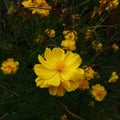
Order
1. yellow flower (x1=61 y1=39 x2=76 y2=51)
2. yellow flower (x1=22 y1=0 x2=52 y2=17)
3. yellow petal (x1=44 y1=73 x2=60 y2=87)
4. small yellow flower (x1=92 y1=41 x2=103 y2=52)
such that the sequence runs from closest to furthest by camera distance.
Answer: yellow petal (x1=44 y1=73 x2=60 y2=87) < yellow flower (x1=22 y1=0 x2=52 y2=17) < yellow flower (x1=61 y1=39 x2=76 y2=51) < small yellow flower (x1=92 y1=41 x2=103 y2=52)

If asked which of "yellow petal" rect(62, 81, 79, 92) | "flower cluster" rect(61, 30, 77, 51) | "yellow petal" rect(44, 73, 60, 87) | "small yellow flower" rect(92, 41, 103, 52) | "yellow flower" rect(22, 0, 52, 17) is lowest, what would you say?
"small yellow flower" rect(92, 41, 103, 52)

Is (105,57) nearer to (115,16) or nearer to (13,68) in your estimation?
(115,16)

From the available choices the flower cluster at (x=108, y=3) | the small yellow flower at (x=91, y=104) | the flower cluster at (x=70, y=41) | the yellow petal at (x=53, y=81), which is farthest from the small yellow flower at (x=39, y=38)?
the yellow petal at (x=53, y=81)

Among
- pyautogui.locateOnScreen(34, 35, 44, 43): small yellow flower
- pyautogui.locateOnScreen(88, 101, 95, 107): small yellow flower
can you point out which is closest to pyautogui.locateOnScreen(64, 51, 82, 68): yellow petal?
pyautogui.locateOnScreen(34, 35, 44, 43): small yellow flower

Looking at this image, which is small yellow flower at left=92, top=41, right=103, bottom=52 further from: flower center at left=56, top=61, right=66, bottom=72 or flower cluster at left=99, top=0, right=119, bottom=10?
flower center at left=56, top=61, right=66, bottom=72

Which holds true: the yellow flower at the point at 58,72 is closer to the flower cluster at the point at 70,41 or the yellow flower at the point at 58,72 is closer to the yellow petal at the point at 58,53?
the yellow petal at the point at 58,53

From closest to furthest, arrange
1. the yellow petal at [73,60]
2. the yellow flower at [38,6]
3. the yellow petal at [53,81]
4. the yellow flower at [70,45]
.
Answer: the yellow petal at [53,81], the yellow petal at [73,60], the yellow flower at [38,6], the yellow flower at [70,45]

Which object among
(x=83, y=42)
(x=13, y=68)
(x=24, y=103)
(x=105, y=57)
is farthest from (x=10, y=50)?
(x=105, y=57)

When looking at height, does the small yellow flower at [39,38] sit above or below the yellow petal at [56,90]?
below

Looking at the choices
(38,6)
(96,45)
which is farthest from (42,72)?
(96,45)
